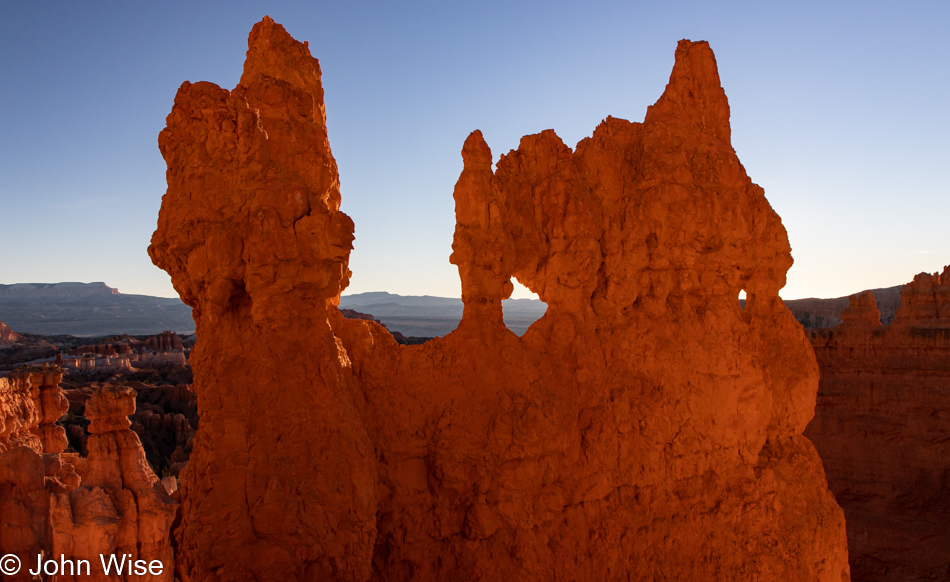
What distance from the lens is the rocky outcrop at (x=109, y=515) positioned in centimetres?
627

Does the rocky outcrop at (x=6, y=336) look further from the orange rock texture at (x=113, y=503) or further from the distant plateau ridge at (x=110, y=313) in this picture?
the orange rock texture at (x=113, y=503)

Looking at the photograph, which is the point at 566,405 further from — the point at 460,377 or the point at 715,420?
the point at 715,420

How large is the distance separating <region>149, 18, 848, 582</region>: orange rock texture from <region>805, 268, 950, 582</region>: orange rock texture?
32.9 ft

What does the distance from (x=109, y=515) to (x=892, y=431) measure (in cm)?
1895

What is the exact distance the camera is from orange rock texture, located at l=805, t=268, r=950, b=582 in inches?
637

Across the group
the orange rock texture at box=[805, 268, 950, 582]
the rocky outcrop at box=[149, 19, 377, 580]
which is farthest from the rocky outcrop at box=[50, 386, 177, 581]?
the orange rock texture at box=[805, 268, 950, 582]

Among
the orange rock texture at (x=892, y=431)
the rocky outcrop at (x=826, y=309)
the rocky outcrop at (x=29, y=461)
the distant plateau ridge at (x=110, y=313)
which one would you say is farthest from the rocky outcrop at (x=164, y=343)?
the orange rock texture at (x=892, y=431)

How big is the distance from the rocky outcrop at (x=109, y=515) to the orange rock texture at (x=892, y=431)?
1654cm

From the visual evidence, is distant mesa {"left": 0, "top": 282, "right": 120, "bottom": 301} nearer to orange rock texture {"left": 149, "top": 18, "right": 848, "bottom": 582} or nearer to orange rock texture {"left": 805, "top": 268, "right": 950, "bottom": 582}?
orange rock texture {"left": 805, "top": 268, "right": 950, "bottom": 582}

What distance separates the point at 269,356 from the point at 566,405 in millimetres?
3208

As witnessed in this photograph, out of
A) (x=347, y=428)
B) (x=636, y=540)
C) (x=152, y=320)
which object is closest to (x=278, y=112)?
(x=347, y=428)

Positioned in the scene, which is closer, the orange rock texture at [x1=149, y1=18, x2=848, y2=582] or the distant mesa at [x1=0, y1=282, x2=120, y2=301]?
the orange rock texture at [x1=149, y1=18, x2=848, y2=582]

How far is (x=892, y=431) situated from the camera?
17.7 metres

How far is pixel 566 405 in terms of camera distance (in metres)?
6.99
